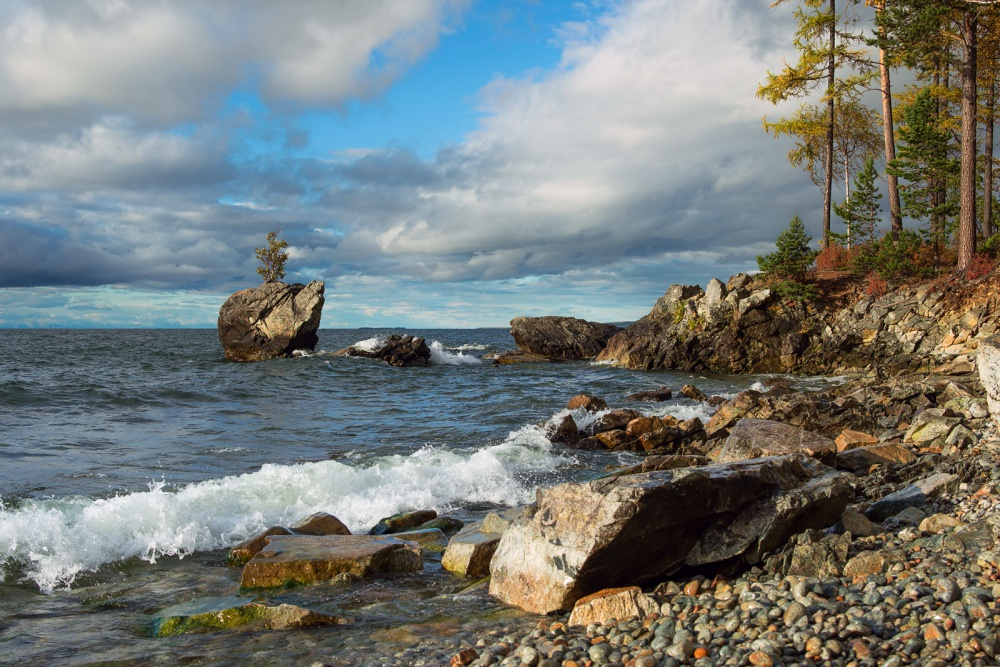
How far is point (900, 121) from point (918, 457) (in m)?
29.8

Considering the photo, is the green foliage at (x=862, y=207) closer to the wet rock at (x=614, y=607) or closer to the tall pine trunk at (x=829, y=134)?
the tall pine trunk at (x=829, y=134)

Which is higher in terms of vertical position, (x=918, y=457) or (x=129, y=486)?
(x=918, y=457)

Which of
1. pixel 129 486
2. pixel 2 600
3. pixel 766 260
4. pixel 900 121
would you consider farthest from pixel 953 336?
pixel 2 600

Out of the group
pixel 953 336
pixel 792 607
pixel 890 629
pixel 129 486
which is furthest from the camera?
pixel 953 336

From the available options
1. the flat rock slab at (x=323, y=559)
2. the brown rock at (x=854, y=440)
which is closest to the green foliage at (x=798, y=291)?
the brown rock at (x=854, y=440)

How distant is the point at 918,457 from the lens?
10.3 m

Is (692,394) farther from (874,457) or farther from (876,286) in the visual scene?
(874,457)

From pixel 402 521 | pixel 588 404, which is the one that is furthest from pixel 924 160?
pixel 402 521

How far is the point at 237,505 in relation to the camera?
33.6ft

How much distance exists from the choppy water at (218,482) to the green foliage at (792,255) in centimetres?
675

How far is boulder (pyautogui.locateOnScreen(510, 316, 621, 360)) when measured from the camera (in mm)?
43750

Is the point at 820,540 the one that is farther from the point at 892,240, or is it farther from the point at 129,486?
the point at 892,240

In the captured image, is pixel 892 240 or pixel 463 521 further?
pixel 892 240

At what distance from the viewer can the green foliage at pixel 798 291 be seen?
29203 millimetres
